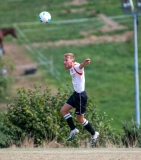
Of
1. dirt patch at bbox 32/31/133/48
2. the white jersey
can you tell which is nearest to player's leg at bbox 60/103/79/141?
the white jersey

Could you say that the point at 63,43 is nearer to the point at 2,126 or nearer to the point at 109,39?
the point at 109,39

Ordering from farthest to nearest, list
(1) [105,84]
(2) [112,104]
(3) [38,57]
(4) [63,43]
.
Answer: (4) [63,43]
(3) [38,57]
(1) [105,84]
(2) [112,104]

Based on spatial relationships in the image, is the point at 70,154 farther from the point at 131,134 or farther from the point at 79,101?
the point at 131,134

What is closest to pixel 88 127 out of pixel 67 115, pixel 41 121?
pixel 67 115

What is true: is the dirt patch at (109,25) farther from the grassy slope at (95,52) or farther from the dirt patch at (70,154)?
the dirt patch at (70,154)

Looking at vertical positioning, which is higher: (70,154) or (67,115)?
(67,115)

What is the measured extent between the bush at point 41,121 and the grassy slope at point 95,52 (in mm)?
16621

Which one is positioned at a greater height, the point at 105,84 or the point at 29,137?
the point at 105,84

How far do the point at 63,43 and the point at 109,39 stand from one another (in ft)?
11.5

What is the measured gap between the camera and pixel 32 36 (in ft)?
172

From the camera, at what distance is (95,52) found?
49375 millimetres

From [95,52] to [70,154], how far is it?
3684cm

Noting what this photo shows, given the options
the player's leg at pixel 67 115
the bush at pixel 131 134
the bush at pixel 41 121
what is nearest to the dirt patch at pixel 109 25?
the bush at pixel 41 121

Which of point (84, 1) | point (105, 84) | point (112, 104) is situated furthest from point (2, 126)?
point (84, 1)
